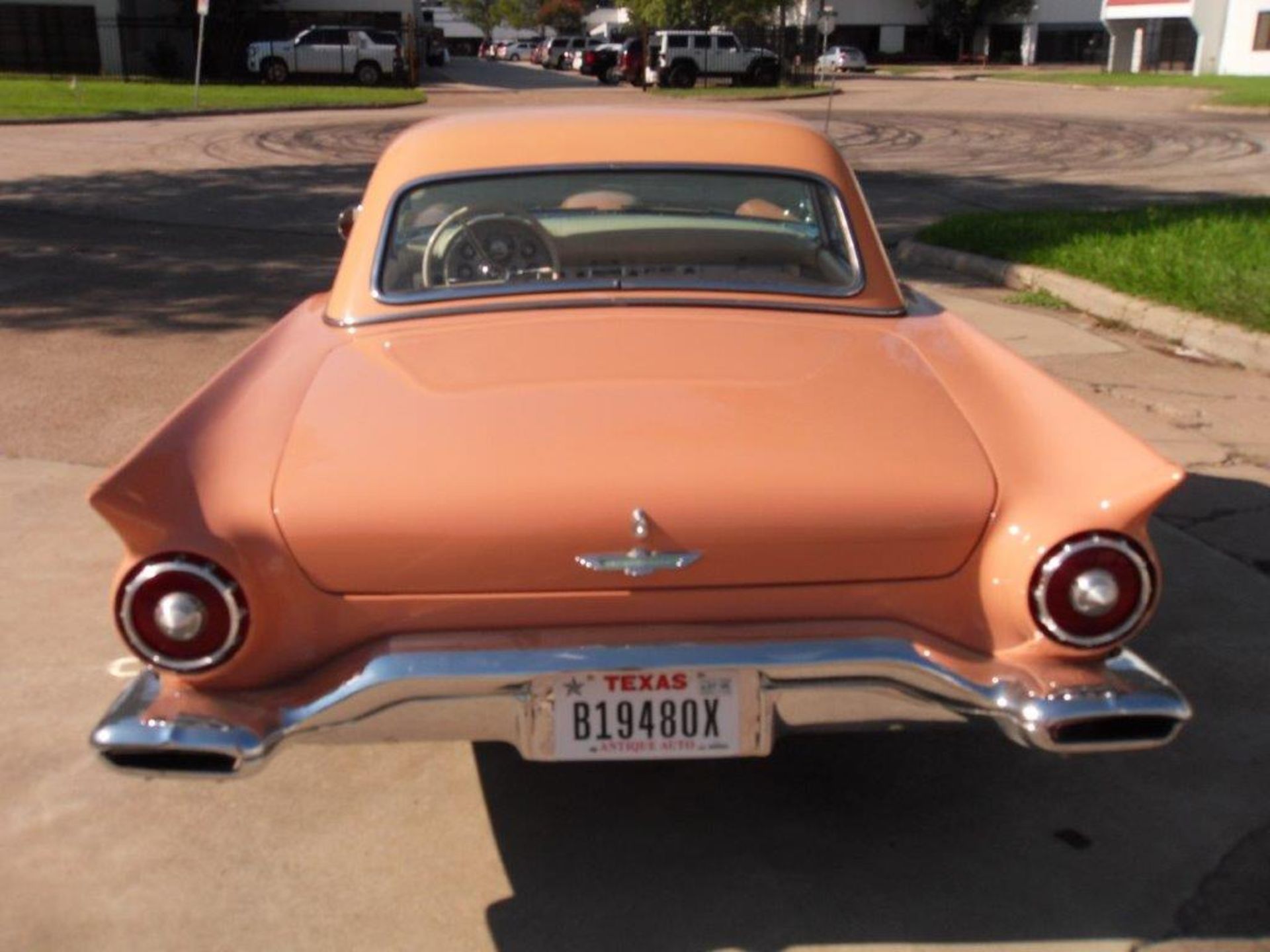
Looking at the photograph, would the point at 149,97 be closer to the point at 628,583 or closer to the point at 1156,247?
the point at 1156,247

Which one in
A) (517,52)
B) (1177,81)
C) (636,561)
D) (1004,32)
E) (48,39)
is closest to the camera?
(636,561)

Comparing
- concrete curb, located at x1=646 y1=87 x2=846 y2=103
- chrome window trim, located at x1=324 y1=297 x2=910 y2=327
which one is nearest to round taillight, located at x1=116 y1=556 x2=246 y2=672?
chrome window trim, located at x1=324 y1=297 x2=910 y2=327

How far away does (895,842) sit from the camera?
11.0ft

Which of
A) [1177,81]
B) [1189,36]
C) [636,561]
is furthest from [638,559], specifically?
[1189,36]

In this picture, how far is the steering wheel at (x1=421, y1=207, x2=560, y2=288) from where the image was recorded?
13.4 feet

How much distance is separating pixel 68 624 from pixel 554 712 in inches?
92.8

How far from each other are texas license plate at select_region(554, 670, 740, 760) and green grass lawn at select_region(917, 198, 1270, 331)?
597cm

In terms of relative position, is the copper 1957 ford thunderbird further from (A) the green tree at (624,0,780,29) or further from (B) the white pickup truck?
(A) the green tree at (624,0,780,29)

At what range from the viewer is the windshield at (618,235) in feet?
12.8

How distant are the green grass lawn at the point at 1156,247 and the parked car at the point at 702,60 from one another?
28.1m

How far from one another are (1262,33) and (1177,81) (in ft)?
25.6

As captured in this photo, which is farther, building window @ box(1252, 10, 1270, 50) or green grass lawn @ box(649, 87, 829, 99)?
building window @ box(1252, 10, 1270, 50)

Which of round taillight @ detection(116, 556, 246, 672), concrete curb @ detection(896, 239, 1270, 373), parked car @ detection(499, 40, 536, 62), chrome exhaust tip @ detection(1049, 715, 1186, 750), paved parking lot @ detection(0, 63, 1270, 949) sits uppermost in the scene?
round taillight @ detection(116, 556, 246, 672)

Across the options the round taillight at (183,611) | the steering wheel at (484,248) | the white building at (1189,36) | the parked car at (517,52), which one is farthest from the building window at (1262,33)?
the round taillight at (183,611)
